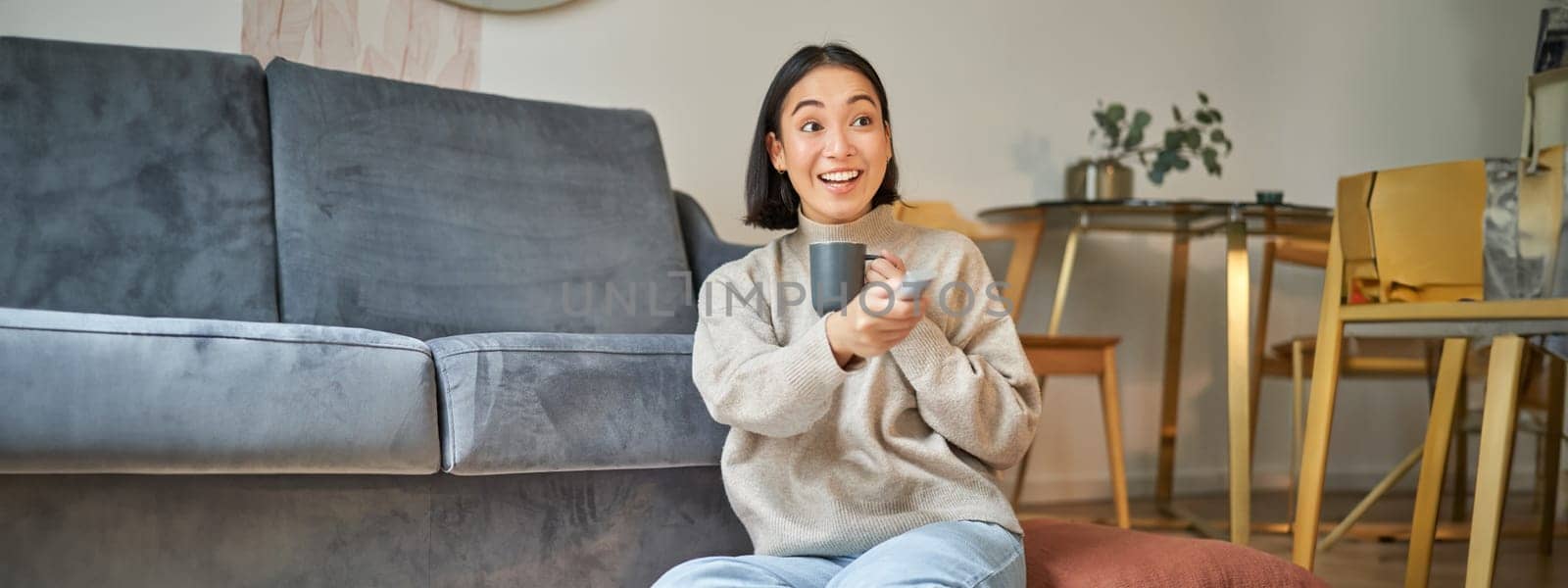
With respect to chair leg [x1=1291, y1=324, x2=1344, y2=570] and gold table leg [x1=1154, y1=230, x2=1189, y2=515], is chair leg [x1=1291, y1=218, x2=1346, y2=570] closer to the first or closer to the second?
chair leg [x1=1291, y1=324, x2=1344, y2=570]

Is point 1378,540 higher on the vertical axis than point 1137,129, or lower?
lower

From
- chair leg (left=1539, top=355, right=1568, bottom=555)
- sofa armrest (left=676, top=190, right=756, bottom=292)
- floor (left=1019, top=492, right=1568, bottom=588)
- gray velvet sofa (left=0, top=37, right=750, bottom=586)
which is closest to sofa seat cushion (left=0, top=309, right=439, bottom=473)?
gray velvet sofa (left=0, top=37, right=750, bottom=586)

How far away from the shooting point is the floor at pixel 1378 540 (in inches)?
83.0

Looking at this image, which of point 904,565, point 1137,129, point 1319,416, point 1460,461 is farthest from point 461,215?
point 1460,461

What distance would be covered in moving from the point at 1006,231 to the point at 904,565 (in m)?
2.04

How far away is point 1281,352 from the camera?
298cm

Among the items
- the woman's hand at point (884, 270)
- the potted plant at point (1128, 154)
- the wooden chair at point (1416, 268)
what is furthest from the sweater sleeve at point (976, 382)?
the potted plant at point (1128, 154)

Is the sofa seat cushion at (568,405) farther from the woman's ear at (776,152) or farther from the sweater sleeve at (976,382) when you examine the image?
the sweater sleeve at (976,382)

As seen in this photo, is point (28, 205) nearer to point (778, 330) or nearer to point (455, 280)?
point (455, 280)

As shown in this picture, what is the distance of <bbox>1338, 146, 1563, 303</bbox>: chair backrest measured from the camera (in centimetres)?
165

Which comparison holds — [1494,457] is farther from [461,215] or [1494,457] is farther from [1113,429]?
[461,215]

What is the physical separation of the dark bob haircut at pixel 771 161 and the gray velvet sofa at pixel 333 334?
22cm

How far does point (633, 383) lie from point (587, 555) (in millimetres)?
215

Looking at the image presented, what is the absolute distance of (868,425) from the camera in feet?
3.87
